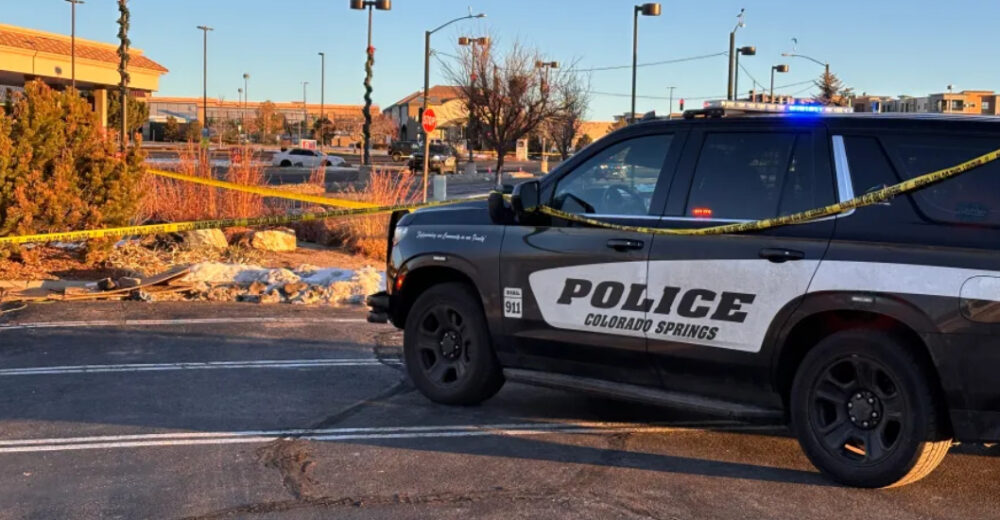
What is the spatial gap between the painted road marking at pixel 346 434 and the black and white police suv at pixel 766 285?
368 mm

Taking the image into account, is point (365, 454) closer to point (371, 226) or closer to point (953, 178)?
point (953, 178)

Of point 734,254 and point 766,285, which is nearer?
point 766,285

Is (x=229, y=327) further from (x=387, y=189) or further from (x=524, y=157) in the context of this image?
(x=524, y=157)

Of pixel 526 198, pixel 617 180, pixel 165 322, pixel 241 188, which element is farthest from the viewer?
pixel 241 188

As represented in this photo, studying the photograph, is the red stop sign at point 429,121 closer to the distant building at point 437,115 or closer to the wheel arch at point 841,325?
the wheel arch at point 841,325

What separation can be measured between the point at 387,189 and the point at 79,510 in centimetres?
1418

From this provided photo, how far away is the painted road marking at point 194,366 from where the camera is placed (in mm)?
Result: 8102

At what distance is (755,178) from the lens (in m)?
5.55

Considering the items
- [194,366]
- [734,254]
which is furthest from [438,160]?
[734,254]

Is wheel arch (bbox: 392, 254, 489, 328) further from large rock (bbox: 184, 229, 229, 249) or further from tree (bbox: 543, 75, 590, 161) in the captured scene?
tree (bbox: 543, 75, 590, 161)

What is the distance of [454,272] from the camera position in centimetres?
697

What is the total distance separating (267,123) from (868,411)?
9300 cm

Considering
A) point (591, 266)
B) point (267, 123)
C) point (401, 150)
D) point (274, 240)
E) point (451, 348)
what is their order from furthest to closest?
1. point (267, 123)
2. point (401, 150)
3. point (274, 240)
4. point (451, 348)
5. point (591, 266)

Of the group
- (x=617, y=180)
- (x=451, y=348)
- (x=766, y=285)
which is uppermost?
(x=617, y=180)
